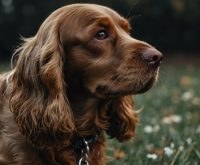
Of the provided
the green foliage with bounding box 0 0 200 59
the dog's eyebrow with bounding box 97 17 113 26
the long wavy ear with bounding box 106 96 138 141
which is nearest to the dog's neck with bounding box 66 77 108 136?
the long wavy ear with bounding box 106 96 138 141

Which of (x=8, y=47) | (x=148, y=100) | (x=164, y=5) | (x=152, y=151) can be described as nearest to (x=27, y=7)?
(x=8, y=47)

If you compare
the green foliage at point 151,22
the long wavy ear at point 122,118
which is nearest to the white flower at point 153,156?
the long wavy ear at point 122,118

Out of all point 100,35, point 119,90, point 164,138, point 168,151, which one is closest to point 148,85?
point 119,90

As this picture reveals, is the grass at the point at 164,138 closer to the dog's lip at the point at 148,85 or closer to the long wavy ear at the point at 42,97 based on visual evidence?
the dog's lip at the point at 148,85

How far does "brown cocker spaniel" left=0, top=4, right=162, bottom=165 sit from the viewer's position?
4.12 metres

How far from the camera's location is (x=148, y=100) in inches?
368

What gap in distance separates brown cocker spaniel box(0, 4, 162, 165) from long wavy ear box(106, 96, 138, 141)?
260 mm

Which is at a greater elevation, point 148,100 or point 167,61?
point 148,100

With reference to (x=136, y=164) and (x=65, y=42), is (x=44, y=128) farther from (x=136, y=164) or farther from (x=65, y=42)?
(x=136, y=164)

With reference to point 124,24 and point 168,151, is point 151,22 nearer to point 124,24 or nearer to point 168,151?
point 168,151

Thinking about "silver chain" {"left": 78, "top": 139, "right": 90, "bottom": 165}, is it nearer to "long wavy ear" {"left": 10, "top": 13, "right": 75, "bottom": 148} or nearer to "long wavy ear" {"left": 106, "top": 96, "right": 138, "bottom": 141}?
"long wavy ear" {"left": 10, "top": 13, "right": 75, "bottom": 148}

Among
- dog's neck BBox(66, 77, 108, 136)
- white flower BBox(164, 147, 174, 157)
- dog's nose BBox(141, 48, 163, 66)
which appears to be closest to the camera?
dog's nose BBox(141, 48, 163, 66)

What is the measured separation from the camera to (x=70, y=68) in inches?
169

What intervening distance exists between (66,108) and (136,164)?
1161mm
